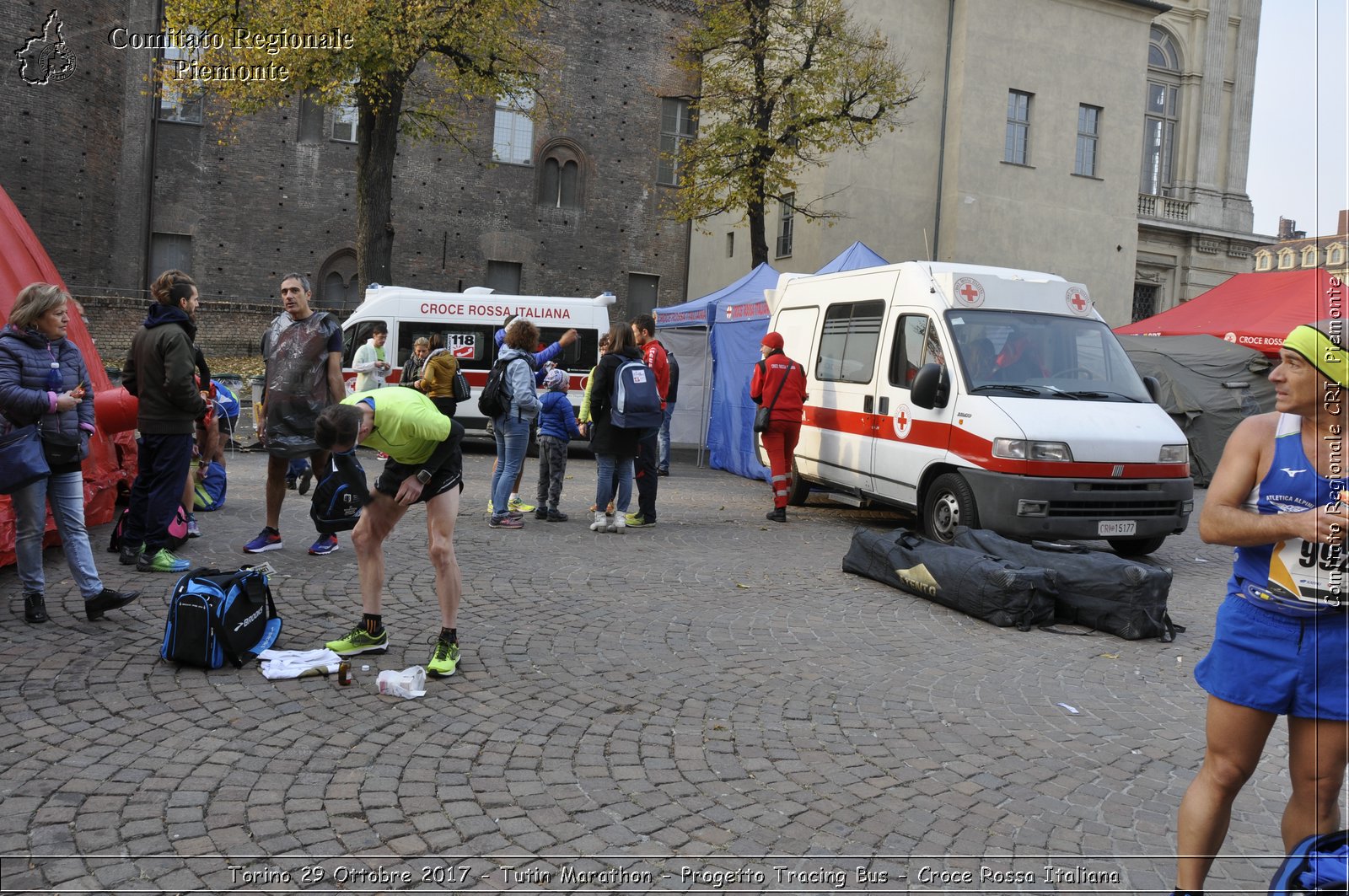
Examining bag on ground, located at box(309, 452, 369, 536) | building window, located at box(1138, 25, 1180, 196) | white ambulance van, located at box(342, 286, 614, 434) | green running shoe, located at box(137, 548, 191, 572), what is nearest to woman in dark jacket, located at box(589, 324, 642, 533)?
bag on ground, located at box(309, 452, 369, 536)

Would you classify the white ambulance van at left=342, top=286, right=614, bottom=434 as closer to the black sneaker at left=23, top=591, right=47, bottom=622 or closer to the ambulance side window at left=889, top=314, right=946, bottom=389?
the ambulance side window at left=889, top=314, right=946, bottom=389

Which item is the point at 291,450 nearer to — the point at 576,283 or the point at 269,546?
the point at 269,546

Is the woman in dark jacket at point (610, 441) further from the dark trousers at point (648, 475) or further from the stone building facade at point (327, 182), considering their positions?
the stone building facade at point (327, 182)

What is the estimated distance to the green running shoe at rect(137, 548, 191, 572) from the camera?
7109mm

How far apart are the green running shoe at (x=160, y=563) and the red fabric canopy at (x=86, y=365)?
2.35ft

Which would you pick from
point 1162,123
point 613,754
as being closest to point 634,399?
point 613,754

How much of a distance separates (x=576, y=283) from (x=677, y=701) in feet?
101

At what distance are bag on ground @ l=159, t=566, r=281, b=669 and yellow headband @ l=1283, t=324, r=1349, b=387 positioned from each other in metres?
4.69

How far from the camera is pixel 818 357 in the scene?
11836 mm

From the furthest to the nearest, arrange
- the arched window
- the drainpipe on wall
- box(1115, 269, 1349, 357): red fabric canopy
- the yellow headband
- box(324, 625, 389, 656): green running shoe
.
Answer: the arched window < the drainpipe on wall < box(1115, 269, 1349, 357): red fabric canopy < box(324, 625, 389, 656): green running shoe < the yellow headband

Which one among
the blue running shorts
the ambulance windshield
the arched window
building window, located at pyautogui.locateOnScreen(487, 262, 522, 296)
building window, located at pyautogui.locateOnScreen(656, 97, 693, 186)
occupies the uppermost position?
building window, located at pyautogui.locateOnScreen(656, 97, 693, 186)

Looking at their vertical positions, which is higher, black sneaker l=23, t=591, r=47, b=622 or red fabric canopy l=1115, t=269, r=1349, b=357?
red fabric canopy l=1115, t=269, r=1349, b=357

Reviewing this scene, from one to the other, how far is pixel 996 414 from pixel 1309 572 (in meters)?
6.13

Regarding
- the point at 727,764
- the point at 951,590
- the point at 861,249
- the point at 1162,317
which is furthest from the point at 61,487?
the point at 1162,317
